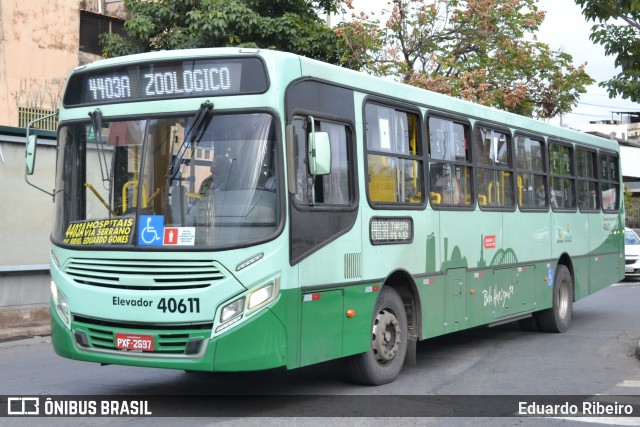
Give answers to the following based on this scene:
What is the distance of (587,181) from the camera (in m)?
15.2

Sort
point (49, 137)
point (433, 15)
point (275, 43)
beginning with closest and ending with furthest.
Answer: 1. point (49, 137)
2. point (275, 43)
3. point (433, 15)

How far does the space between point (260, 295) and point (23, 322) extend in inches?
310

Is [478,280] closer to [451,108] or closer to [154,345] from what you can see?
[451,108]

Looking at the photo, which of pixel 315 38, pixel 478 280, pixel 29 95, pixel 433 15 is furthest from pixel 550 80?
pixel 478 280

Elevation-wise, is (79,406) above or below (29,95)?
below

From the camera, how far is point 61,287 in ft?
25.4

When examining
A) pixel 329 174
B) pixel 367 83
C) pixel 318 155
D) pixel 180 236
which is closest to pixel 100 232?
pixel 180 236

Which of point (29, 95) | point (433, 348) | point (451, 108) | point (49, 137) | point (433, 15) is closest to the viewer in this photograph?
point (451, 108)

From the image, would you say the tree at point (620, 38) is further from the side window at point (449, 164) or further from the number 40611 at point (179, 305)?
the number 40611 at point (179, 305)

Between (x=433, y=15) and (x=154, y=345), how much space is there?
59.2 ft

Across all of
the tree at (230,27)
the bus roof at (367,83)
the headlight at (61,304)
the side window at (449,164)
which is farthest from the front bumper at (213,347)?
the tree at (230,27)

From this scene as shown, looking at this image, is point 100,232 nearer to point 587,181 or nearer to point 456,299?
point 456,299

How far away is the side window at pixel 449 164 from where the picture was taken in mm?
Result: 10000

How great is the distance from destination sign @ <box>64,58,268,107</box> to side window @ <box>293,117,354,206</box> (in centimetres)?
59
